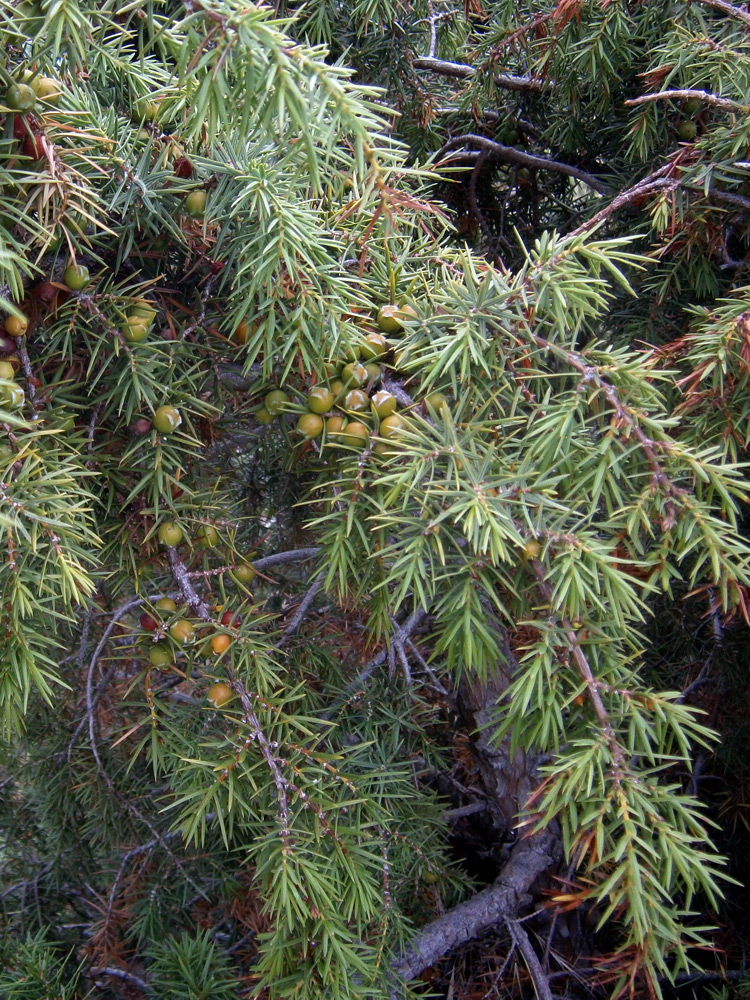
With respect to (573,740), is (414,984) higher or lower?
lower

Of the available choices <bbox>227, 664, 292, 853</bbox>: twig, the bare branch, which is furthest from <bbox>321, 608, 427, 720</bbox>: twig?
the bare branch

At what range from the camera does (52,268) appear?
0.77 metres

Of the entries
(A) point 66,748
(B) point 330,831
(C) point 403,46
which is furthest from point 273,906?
(C) point 403,46

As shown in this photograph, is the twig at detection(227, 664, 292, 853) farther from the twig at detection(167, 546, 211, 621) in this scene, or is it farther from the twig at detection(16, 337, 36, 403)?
the twig at detection(16, 337, 36, 403)

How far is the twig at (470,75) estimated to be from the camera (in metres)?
1.58

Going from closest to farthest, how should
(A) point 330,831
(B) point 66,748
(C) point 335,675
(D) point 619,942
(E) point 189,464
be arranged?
(A) point 330,831 → (E) point 189,464 → (C) point 335,675 → (B) point 66,748 → (D) point 619,942

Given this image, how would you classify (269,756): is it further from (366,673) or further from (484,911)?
(484,911)

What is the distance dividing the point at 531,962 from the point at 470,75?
1.75m

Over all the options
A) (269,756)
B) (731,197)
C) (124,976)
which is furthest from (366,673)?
(731,197)

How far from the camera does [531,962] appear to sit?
55.1 inches

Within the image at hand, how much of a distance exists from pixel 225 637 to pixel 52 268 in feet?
1.39

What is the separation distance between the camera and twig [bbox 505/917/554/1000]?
136 centimetres


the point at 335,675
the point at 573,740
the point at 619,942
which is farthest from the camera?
the point at 619,942

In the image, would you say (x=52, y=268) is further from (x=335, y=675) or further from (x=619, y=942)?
(x=619, y=942)
